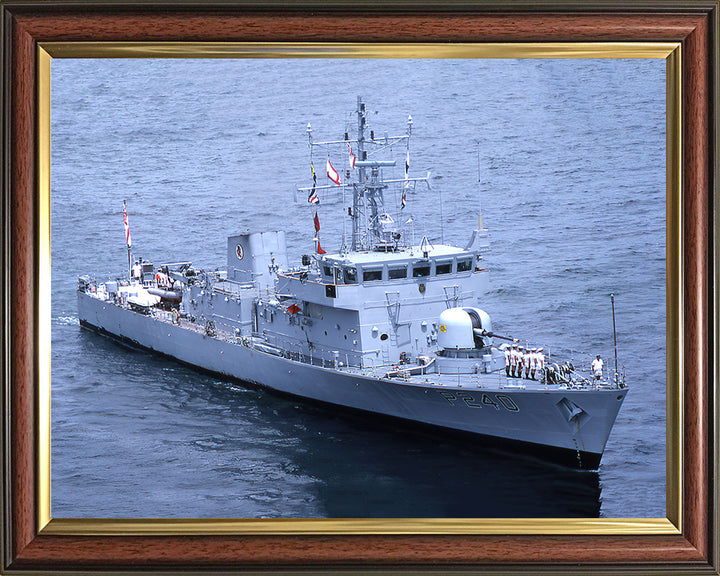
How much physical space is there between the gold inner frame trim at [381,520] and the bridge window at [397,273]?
10774mm

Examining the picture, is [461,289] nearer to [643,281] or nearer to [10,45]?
[643,281]

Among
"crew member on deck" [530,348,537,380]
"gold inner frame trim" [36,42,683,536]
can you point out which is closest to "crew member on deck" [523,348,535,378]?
"crew member on deck" [530,348,537,380]

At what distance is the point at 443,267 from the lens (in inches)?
743

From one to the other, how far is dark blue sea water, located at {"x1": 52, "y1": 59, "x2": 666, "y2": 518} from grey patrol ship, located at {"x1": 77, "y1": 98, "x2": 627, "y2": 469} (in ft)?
2.28

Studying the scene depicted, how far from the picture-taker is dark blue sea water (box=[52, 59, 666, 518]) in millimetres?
8727

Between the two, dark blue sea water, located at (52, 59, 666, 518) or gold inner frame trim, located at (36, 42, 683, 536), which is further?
dark blue sea water, located at (52, 59, 666, 518)

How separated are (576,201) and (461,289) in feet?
25.5

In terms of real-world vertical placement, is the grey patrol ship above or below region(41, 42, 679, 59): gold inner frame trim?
below

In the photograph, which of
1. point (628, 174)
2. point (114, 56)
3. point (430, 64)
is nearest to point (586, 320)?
point (628, 174)

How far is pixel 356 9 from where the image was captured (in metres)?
7.72

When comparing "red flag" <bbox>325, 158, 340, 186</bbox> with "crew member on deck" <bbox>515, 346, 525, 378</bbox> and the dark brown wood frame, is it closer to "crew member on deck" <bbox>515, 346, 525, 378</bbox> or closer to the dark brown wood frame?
"crew member on deck" <bbox>515, 346, 525, 378</bbox>

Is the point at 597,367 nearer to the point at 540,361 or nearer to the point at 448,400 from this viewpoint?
the point at 540,361

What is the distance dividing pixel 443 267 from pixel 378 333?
5.91 ft

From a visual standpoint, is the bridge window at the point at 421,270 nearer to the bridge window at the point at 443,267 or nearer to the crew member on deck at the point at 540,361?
the bridge window at the point at 443,267
